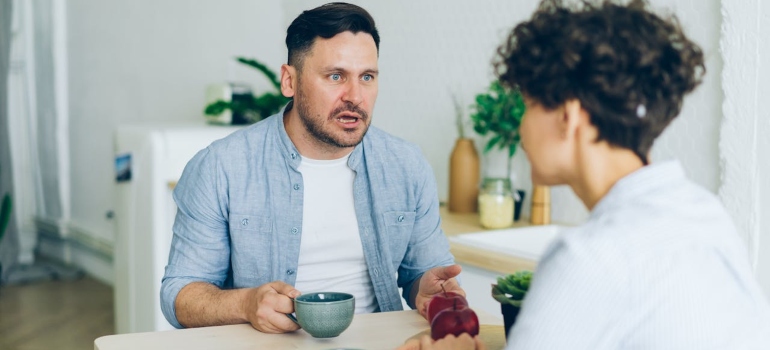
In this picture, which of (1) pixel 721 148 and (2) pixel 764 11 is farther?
(1) pixel 721 148

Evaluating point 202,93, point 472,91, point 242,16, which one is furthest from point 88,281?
point 472,91

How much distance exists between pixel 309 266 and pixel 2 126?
453 centimetres

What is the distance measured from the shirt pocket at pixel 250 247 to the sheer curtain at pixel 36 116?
4.82 metres

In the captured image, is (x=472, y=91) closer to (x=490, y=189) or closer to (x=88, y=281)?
(x=490, y=189)

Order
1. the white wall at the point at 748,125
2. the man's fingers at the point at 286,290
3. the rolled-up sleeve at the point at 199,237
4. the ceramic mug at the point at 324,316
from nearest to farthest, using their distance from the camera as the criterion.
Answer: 1. the ceramic mug at the point at 324,316
2. the man's fingers at the point at 286,290
3. the rolled-up sleeve at the point at 199,237
4. the white wall at the point at 748,125

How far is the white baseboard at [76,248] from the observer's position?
5918 millimetres

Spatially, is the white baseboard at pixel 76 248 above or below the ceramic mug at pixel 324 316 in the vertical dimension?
below

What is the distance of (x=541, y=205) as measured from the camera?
3.10 m

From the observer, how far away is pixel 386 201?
7.17 ft

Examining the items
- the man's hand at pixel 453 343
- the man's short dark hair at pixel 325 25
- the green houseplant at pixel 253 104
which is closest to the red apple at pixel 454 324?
the man's hand at pixel 453 343

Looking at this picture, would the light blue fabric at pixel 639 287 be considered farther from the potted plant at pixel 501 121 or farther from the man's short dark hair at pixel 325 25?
the potted plant at pixel 501 121

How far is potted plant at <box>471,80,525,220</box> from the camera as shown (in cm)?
305

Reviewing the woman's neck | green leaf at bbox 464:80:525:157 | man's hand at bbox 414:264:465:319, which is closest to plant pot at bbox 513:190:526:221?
green leaf at bbox 464:80:525:157

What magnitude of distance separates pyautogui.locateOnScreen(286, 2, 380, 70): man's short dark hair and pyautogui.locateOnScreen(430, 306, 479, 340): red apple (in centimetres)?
87
